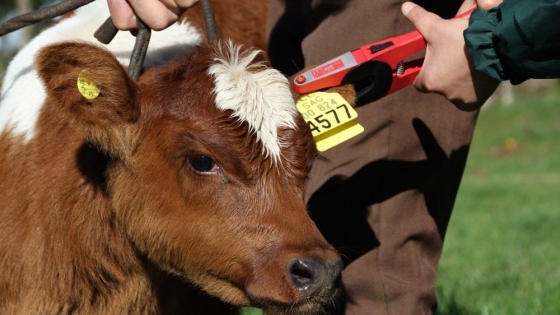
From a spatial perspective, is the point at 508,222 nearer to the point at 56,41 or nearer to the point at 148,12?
the point at 56,41

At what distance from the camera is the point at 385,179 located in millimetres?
4426

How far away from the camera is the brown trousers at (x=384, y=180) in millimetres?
4340

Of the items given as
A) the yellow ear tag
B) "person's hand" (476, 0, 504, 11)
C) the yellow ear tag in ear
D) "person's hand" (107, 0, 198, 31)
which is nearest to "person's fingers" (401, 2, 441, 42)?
"person's hand" (476, 0, 504, 11)

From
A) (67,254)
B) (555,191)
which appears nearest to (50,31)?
(67,254)

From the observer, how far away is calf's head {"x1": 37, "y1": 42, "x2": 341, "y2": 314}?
3.65m

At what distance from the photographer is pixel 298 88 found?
3.99m

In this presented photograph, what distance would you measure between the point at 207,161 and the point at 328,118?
559mm

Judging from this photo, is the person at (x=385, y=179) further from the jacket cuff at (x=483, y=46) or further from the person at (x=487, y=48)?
the jacket cuff at (x=483, y=46)

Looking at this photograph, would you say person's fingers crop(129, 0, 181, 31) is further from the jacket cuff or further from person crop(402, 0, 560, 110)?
the jacket cuff

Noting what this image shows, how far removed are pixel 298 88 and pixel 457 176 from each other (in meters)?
1.08

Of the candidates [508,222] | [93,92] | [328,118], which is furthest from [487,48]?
[508,222]

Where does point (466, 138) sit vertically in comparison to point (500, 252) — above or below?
above

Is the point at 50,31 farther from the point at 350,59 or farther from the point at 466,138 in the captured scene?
the point at 466,138

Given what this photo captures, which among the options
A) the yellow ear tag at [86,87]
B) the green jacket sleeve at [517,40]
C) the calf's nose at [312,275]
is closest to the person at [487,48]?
the green jacket sleeve at [517,40]
